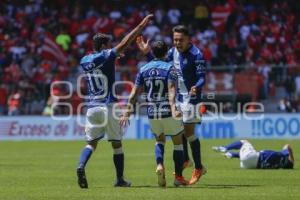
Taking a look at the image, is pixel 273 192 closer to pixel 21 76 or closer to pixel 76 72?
pixel 76 72

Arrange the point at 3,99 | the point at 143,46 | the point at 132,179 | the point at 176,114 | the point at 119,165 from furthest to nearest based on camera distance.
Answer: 1. the point at 3,99
2. the point at 132,179
3. the point at 143,46
4. the point at 119,165
5. the point at 176,114

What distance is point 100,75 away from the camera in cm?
1344

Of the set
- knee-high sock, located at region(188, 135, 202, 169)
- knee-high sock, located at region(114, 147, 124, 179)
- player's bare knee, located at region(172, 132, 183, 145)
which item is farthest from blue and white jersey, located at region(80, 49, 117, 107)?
knee-high sock, located at region(188, 135, 202, 169)

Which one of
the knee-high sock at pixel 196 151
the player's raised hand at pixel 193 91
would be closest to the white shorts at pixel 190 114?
the knee-high sock at pixel 196 151

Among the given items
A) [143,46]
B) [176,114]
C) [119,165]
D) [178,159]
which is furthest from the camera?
[143,46]

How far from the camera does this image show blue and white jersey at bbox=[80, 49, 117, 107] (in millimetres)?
13367

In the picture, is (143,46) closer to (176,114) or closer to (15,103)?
(176,114)

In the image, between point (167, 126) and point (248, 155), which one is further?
point (248, 155)

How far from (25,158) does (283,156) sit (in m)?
7.62

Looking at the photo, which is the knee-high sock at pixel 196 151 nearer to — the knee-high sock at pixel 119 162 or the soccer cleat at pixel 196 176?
the soccer cleat at pixel 196 176

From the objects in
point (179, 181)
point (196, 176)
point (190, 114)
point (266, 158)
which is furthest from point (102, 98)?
point (266, 158)

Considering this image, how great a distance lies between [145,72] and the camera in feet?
43.2

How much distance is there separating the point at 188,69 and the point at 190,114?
2.59 ft

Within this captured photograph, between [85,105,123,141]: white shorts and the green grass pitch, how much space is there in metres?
0.84
